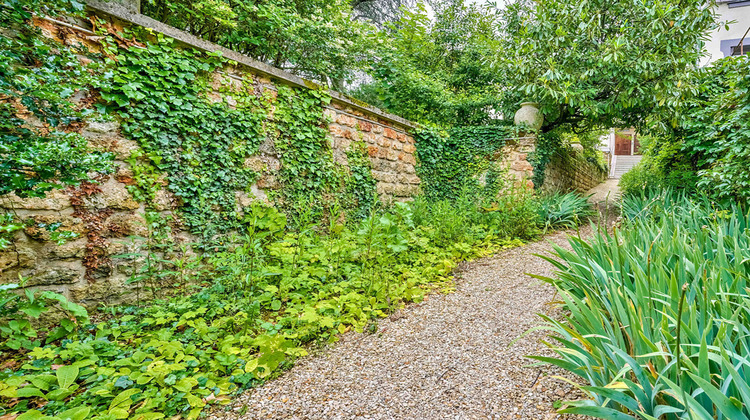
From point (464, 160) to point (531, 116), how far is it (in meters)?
1.34

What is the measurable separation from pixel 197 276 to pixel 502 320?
2.22m

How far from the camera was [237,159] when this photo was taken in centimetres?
267

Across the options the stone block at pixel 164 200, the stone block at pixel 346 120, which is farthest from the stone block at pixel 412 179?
the stone block at pixel 164 200

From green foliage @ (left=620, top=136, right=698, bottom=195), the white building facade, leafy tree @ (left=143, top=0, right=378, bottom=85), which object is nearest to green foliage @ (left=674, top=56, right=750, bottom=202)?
green foliage @ (left=620, top=136, right=698, bottom=195)

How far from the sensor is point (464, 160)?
5484 millimetres

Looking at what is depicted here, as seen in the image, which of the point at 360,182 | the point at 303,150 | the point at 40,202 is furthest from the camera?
the point at 360,182

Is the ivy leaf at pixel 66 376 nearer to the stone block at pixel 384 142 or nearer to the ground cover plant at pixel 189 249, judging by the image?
the ground cover plant at pixel 189 249

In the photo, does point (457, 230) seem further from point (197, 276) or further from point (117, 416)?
point (117, 416)

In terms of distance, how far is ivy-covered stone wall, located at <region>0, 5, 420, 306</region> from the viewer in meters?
1.90

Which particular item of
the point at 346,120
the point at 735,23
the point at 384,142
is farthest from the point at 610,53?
the point at 735,23

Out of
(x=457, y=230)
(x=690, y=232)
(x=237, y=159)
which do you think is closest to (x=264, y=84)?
(x=237, y=159)

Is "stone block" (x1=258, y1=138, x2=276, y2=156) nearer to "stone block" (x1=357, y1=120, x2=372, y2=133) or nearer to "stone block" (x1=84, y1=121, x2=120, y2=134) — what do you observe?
"stone block" (x1=84, y1=121, x2=120, y2=134)

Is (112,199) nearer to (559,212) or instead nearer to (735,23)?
(559,212)

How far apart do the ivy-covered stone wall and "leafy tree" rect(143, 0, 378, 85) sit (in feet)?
6.67
